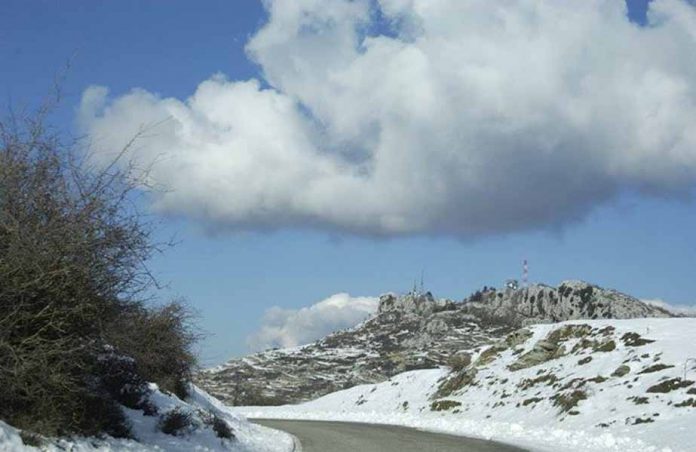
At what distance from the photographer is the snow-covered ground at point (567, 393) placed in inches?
916

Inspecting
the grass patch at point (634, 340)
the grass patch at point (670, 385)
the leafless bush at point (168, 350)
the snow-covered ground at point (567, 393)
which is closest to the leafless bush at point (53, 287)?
the leafless bush at point (168, 350)

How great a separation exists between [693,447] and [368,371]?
156 metres

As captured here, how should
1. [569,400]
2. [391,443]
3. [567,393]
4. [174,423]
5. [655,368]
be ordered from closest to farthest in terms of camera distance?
[174,423] → [391,443] → [569,400] → [655,368] → [567,393]

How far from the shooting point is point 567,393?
33.0 m

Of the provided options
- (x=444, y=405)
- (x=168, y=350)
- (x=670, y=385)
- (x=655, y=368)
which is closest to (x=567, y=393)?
(x=655, y=368)

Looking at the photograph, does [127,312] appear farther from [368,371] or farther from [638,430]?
[368,371]

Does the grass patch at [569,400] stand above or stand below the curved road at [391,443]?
above

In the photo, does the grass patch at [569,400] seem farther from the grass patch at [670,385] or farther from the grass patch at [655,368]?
the grass patch at [670,385]

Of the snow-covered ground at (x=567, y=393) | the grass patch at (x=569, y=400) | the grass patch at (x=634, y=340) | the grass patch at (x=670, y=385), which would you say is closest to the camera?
the snow-covered ground at (x=567, y=393)

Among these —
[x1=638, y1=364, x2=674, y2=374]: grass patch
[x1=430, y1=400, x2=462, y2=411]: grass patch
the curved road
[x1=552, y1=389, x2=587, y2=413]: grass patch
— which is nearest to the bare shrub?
the curved road

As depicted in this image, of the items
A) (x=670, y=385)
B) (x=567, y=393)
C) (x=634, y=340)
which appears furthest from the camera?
(x=634, y=340)

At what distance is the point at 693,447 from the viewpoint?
18.6 meters

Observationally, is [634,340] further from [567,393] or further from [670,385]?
[670,385]

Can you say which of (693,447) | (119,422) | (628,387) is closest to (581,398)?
(628,387)
